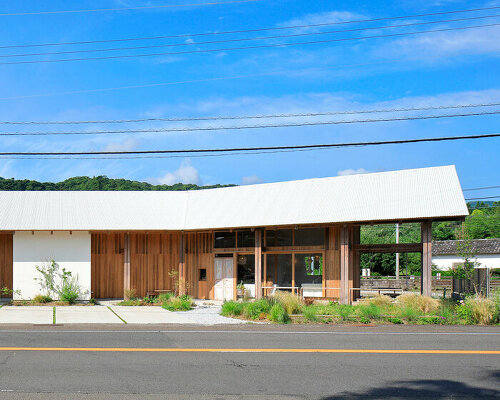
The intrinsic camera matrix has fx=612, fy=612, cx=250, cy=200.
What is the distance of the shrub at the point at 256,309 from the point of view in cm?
2075

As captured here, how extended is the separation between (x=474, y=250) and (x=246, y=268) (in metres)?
36.1

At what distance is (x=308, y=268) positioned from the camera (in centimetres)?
2655

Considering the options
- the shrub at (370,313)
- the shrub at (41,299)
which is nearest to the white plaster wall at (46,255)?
the shrub at (41,299)

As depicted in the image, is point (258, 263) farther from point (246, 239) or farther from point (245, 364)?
point (245, 364)

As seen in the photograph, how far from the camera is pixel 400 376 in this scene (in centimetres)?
1042

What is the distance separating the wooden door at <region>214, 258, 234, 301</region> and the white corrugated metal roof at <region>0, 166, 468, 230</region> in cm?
241

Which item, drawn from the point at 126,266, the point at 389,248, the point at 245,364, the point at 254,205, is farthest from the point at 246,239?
the point at 245,364

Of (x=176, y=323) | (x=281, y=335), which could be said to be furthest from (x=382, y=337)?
(x=176, y=323)

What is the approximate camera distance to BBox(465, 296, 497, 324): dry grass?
1917 centimetres

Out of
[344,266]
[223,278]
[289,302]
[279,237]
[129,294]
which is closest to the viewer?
[289,302]

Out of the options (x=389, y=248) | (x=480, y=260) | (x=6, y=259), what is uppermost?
(x=389, y=248)

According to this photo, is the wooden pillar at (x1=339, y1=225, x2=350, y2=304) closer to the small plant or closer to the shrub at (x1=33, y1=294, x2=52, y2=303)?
the small plant

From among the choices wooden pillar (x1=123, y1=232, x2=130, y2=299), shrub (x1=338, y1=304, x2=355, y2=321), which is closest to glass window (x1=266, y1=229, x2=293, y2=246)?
wooden pillar (x1=123, y1=232, x2=130, y2=299)

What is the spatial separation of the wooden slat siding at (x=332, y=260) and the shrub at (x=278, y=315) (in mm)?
5943
